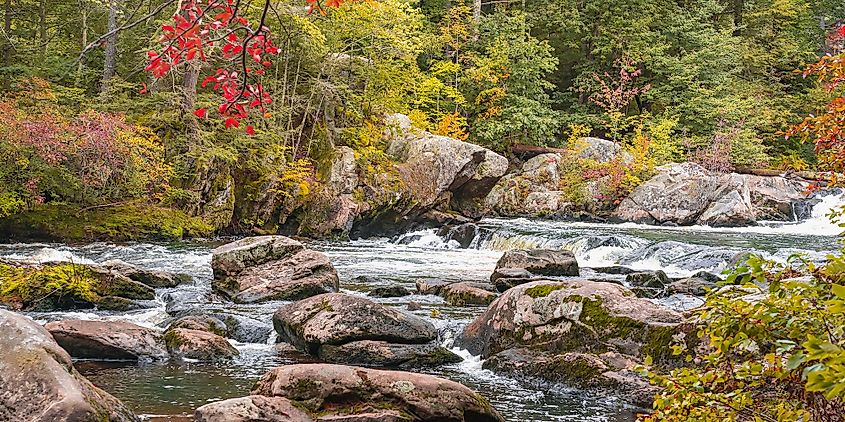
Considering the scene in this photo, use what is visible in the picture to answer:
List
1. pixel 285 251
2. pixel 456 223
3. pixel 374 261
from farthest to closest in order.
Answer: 1. pixel 456 223
2. pixel 374 261
3. pixel 285 251

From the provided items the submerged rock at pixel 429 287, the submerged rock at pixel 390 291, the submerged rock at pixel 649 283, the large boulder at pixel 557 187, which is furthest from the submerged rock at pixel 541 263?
the large boulder at pixel 557 187

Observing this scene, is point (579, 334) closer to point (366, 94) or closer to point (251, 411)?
point (251, 411)

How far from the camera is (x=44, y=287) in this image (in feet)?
33.3

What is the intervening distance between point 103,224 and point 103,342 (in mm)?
10385

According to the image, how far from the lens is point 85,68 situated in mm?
21344

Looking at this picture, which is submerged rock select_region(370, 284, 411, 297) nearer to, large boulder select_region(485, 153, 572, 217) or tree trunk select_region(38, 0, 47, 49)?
tree trunk select_region(38, 0, 47, 49)

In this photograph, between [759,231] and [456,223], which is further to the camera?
[456,223]

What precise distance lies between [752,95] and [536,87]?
1032 centimetres

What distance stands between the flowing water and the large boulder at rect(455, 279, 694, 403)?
20 centimetres

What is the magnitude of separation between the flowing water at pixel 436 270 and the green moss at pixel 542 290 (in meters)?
1.04

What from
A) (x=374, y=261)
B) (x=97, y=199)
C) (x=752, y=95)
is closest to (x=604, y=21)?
(x=752, y=95)

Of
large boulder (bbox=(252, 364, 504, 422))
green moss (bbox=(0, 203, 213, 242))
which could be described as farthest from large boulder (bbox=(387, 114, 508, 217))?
large boulder (bbox=(252, 364, 504, 422))

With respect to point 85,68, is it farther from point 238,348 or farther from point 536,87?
point 536,87

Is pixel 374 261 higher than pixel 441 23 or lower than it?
lower
